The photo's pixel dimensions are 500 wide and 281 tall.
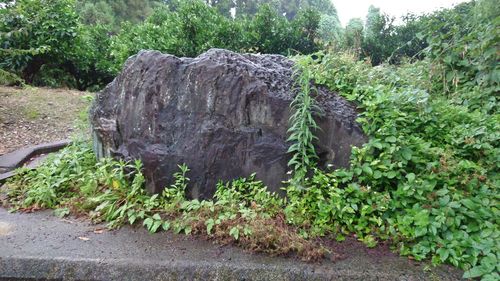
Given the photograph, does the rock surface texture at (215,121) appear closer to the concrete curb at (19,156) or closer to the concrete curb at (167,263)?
the concrete curb at (167,263)

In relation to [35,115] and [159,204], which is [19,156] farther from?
[159,204]

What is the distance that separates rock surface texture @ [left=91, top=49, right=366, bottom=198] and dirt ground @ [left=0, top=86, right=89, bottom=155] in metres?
2.10

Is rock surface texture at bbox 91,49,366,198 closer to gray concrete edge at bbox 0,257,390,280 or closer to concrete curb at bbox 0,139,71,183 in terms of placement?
gray concrete edge at bbox 0,257,390,280

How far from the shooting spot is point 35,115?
612cm

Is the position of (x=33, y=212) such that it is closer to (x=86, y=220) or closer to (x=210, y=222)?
(x=86, y=220)

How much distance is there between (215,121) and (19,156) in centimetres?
300

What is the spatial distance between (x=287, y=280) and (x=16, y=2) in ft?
25.0

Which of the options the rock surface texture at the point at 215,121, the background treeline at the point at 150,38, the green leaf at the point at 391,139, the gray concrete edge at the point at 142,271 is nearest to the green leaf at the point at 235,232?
the gray concrete edge at the point at 142,271

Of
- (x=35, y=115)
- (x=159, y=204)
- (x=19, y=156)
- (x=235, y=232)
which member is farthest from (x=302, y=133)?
(x=35, y=115)

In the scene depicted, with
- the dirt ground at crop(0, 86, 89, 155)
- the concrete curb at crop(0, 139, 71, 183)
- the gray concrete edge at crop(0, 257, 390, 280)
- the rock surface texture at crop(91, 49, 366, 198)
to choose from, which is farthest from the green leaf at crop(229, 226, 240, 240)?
the dirt ground at crop(0, 86, 89, 155)

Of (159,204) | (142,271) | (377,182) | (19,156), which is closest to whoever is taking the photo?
(142,271)

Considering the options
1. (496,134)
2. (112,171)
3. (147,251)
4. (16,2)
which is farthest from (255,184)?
(16,2)

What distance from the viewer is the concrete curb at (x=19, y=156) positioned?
419cm

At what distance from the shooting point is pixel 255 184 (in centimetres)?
294
